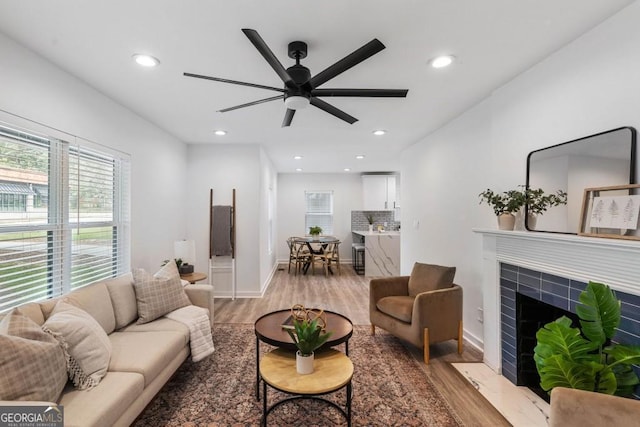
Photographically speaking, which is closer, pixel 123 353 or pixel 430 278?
pixel 123 353

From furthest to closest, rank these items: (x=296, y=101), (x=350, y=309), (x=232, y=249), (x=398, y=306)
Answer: (x=232, y=249) → (x=350, y=309) → (x=398, y=306) → (x=296, y=101)

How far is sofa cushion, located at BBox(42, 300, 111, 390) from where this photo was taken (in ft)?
5.40

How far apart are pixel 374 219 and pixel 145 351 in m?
6.79

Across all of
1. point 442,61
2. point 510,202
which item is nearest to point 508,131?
point 510,202

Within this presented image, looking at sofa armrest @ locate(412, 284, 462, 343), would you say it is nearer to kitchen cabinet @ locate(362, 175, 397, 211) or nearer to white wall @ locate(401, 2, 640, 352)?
white wall @ locate(401, 2, 640, 352)

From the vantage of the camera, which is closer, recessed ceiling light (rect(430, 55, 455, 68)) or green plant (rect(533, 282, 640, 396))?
green plant (rect(533, 282, 640, 396))

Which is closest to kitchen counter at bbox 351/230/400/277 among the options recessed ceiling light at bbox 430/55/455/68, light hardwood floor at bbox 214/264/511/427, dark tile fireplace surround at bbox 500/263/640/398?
light hardwood floor at bbox 214/264/511/427

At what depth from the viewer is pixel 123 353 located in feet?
6.57

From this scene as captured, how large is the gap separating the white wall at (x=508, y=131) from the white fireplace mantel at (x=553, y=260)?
0.41 metres

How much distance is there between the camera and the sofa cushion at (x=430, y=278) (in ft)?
9.92

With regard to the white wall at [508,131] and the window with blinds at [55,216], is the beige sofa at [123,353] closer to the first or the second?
the window with blinds at [55,216]

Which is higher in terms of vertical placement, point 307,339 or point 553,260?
point 553,260

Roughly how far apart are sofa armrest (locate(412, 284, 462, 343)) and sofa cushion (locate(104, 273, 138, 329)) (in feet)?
8.30

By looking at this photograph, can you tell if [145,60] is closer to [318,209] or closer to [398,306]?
[398,306]
